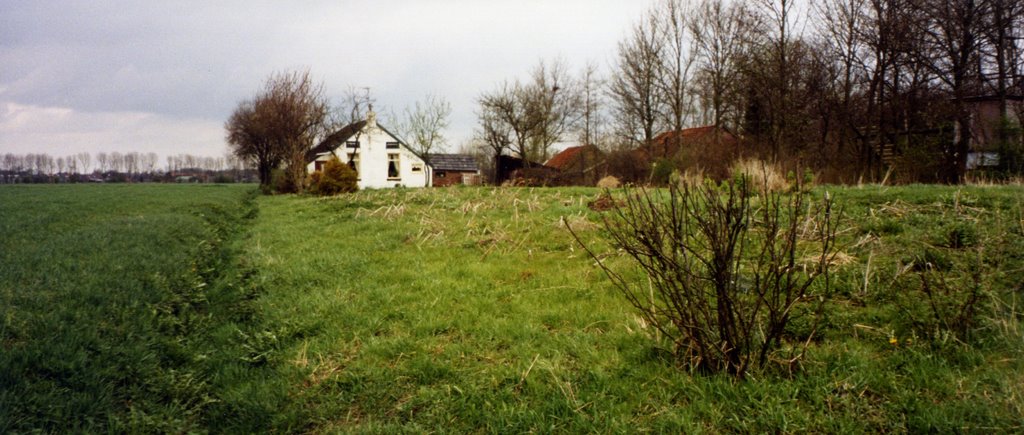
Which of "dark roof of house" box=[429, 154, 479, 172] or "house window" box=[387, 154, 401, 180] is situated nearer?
"house window" box=[387, 154, 401, 180]

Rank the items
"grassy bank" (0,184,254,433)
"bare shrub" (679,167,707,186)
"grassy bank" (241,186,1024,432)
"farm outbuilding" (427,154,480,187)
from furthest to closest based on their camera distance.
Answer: "farm outbuilding" (427,154,480,187) < "bare shrub" (679,167,707,186) < "grassy bank" (0,184,254,433) < "grassy bank" (241,186,1024,432)

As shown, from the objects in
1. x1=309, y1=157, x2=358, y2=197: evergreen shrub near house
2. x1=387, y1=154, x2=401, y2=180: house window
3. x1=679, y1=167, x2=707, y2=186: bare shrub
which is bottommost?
x1=679, y1=167, x2=707, y2=186: bare shrub

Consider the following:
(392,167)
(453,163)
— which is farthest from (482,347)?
(453,163)

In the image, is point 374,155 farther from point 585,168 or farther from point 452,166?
point 585,168

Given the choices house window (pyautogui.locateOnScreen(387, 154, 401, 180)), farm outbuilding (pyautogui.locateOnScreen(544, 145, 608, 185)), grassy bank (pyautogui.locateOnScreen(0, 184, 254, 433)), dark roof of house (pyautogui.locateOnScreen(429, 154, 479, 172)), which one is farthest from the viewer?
dark roof of house (pyautogui.locateOnScreen(429, 154, 479, 172))

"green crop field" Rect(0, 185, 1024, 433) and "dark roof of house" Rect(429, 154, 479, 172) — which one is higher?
"dark roof of house" Rect(429, 154, 479, 172)

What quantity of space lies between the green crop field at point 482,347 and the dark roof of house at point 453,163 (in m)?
42.0

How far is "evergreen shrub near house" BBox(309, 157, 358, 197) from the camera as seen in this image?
22.5 metres

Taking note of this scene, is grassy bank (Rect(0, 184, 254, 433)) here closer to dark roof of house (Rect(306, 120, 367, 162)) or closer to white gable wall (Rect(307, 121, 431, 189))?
dark roof of house (Rect(306, 120, 367, 162))

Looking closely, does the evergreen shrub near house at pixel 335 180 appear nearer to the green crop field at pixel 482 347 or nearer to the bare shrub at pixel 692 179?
the green crop field at pixel 482 347

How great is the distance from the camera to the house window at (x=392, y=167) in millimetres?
39594

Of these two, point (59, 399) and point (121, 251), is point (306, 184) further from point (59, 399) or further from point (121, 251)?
point (59, 399)

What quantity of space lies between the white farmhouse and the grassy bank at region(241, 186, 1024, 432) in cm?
3335

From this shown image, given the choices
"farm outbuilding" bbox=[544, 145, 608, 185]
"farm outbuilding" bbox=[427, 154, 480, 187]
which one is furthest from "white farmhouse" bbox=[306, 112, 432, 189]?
"farm outbuilding" bbox=[544, 145, 608, 185]
